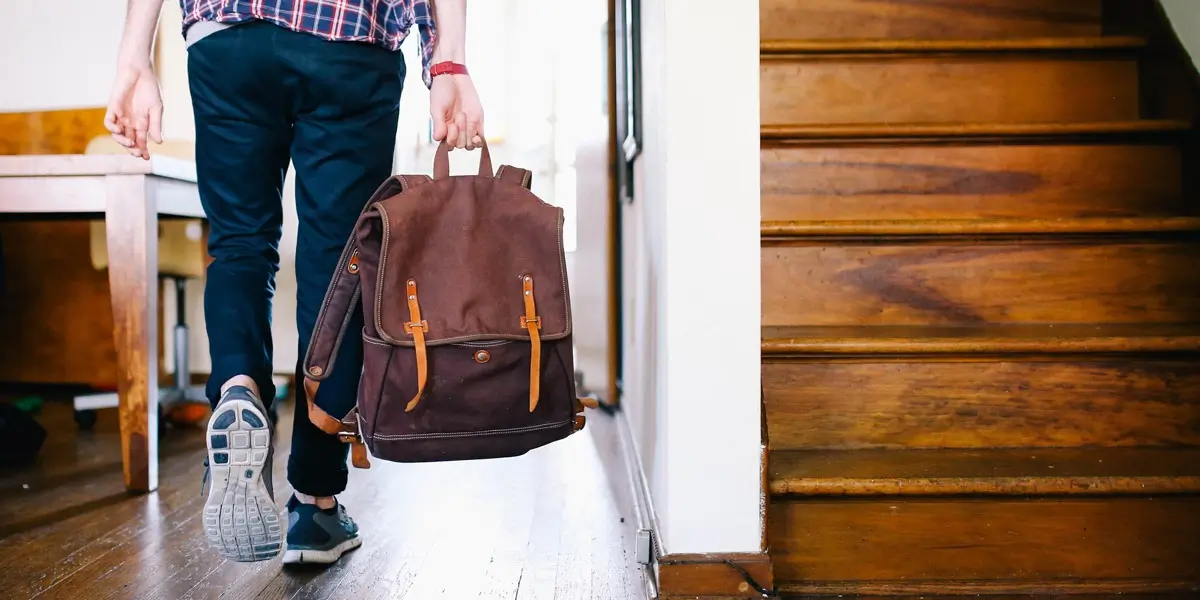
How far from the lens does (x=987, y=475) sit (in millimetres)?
1181

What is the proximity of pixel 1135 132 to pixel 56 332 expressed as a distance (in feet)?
11.3

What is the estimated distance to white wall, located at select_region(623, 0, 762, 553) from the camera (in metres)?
1.12

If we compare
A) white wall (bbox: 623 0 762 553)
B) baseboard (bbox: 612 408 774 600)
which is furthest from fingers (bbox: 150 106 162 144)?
baseboard (bbox: 612 408 774 600)

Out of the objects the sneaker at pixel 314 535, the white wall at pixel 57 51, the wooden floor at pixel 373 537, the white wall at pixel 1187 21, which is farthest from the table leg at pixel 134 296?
the white wall at pixel 57 51

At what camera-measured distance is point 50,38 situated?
363 centimetres

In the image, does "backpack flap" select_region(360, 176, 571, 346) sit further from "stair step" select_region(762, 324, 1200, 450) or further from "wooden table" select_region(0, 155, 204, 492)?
"wooden table" select_region(0, 155, 204, 492)

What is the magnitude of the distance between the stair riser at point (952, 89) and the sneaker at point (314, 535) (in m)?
1.05

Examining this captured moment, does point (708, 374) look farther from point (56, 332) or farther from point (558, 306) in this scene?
point (56, 332)

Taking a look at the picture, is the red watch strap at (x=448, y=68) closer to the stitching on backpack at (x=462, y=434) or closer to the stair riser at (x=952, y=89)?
the stitching on backpack at (x=462, y=434)

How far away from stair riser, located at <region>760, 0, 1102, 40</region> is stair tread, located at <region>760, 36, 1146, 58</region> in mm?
133

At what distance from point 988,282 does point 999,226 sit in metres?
0.10

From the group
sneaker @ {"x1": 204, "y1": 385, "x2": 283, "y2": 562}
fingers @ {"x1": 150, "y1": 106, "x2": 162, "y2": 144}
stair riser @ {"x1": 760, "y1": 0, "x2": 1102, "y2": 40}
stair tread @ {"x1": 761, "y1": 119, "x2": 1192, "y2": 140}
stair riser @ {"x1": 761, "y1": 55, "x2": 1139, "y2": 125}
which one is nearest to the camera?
sneaker @ {"x1": 204, "y1": 385, "x2": 283, "y2": 562}

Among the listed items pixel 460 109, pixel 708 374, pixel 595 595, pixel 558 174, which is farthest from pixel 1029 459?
pixel 558 174

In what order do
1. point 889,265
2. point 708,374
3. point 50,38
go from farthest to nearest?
point 50,38
point 889,265
point 708,374
